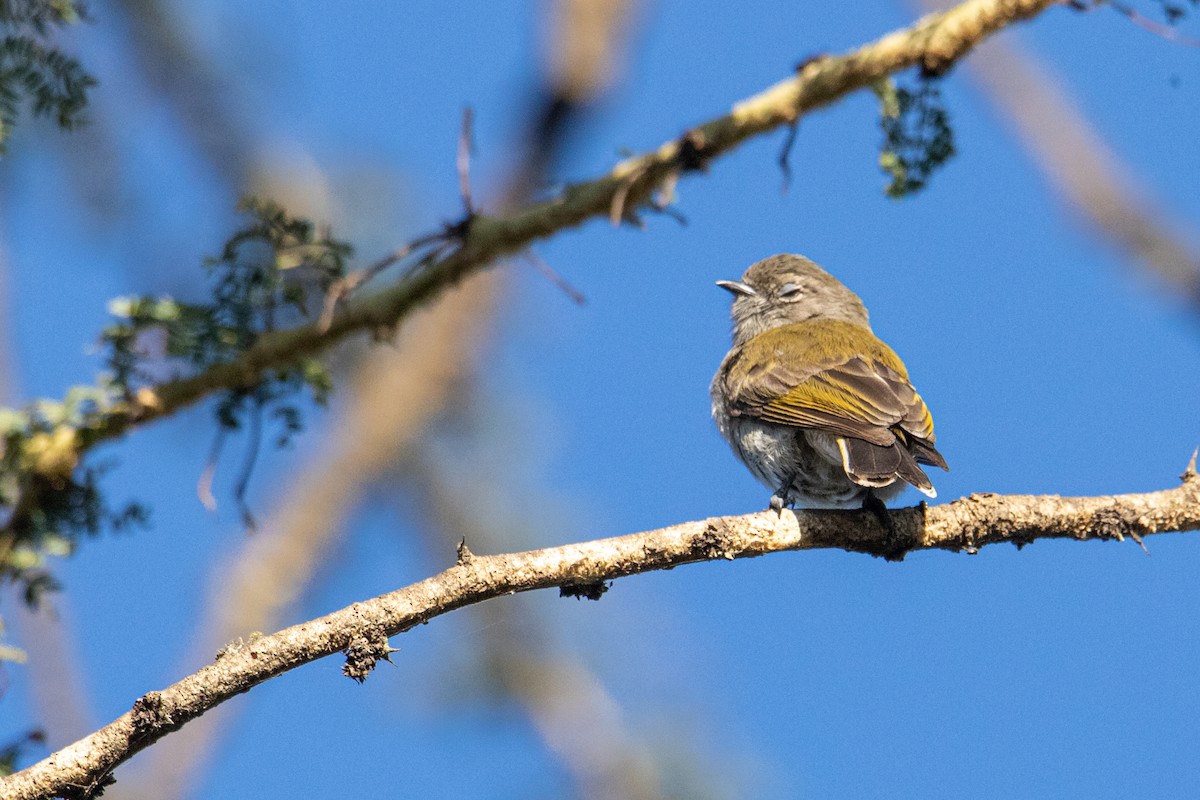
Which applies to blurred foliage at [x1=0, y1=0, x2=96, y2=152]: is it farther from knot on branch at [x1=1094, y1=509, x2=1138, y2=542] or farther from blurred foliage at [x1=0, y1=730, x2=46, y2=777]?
knot on branch at [x1=1094, y1=509, x2=1138, y2=542]

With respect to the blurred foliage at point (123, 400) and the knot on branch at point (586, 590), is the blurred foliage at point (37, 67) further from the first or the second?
the knot on branch at point (586, 590)

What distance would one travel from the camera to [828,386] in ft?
16.7

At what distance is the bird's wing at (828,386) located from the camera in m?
4.78

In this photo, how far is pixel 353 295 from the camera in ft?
12.8

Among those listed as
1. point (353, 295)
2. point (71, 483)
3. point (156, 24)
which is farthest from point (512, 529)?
point (156, 24)

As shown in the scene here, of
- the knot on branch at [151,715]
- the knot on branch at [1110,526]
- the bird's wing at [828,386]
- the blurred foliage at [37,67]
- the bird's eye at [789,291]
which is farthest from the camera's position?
the bird's eye at [789,291]

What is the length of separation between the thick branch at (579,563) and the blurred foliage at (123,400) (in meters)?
0.95

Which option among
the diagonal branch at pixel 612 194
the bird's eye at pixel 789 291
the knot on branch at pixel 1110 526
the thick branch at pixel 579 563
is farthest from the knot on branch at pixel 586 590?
the bird's eye at pixel 789 291

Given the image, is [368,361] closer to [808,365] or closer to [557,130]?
[557,130]

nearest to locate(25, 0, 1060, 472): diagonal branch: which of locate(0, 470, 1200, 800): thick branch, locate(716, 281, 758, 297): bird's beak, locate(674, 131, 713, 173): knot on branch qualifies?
locate(674, 131, 713, 173): knot on branch

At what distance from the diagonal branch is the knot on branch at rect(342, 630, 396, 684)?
3.38 ft

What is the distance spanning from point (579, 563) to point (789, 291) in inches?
152

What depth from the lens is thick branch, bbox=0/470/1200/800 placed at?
262 cm

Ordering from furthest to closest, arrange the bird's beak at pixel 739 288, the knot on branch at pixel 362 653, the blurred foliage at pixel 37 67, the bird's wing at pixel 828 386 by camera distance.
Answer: the bird's beak at pixel 739 288, the bird's wing at pixel 828 386, the blurred foliage at pixel 37 67, the knot on branch at pixel 362 653
